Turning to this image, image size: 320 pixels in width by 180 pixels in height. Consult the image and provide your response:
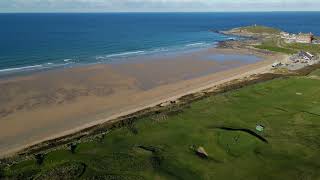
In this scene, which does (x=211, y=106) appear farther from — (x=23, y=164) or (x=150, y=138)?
(x=23, y=164)

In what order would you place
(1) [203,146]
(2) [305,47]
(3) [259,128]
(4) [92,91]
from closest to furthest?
(1) [203,146] < (3) [259,128] < (4) [92,91] < (2) [305,47]

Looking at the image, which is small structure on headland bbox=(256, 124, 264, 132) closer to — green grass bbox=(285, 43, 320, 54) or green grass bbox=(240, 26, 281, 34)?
green grass bbox=(285, 43, 320, 54)

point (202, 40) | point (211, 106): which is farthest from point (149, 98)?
point (202, 40)

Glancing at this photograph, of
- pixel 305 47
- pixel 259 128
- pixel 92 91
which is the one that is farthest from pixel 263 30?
pixel 259 128

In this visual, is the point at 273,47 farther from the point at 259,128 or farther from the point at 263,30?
the point at 259,128

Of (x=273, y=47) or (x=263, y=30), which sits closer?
(x=273, y=47)

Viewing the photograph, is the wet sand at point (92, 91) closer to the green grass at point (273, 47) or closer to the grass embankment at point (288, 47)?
the green grass at point (273, 47)

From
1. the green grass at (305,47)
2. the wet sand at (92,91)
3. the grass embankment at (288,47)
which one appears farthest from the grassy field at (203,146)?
the green grass at (305,47)

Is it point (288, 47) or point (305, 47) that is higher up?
point (305, 47)
